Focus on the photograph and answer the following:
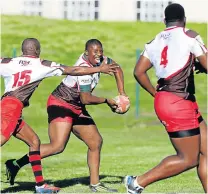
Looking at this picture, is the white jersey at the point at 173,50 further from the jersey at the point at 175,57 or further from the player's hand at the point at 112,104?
the player's hand at the point at 112,104

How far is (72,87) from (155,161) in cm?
447

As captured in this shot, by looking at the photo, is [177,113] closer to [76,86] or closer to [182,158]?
[182,158]

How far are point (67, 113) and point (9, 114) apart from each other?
1310mm

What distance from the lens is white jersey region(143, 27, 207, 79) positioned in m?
9.08

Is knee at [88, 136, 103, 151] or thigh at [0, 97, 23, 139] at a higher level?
thigh at [0, 97, 23, 139]

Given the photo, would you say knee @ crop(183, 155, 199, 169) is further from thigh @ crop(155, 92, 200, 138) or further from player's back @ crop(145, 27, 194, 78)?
player's back @ crop(145, 27, 194, 78)

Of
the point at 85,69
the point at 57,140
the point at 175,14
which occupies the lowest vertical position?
the point at 57,140

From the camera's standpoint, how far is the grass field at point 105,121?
12845 mm

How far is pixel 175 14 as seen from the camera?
30.5ft

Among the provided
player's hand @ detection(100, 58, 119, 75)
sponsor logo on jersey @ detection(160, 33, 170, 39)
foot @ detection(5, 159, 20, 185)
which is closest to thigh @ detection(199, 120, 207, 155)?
sponsor logo on jersey @ detection(160, 33, 170, 39)

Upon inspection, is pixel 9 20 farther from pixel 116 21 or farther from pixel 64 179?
pixel 64 179

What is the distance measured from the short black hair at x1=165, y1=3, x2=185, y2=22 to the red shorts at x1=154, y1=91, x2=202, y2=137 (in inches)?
31.7

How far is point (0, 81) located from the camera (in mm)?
27703

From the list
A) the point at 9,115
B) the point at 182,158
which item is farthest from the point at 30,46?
the point at 182,158
